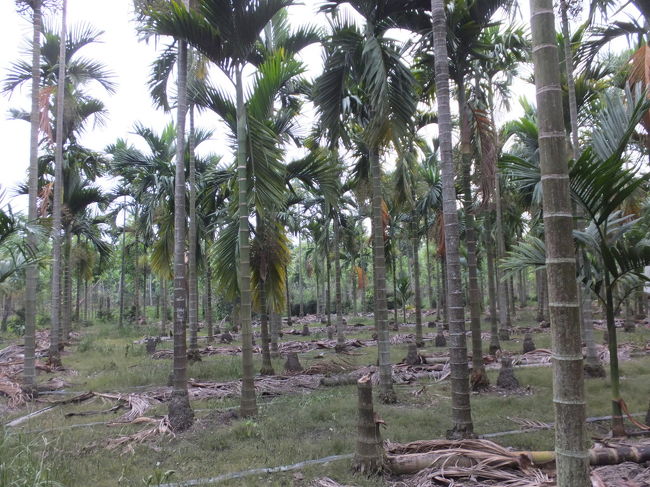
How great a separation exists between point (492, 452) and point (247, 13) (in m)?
6.59

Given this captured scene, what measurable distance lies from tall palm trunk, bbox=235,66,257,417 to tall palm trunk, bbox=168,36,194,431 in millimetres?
844

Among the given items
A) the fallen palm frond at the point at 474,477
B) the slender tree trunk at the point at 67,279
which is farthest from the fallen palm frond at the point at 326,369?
the slender tree trunk at the point at 67,279

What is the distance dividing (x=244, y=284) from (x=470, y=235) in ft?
12.7

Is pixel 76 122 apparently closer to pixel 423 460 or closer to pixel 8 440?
pixel 8 440

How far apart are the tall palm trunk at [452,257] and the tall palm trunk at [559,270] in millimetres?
3268

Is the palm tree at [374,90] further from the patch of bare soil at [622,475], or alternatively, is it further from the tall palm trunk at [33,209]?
the tall palm trunk at [33,209]

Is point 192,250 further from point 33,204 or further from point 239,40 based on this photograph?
point 239,40

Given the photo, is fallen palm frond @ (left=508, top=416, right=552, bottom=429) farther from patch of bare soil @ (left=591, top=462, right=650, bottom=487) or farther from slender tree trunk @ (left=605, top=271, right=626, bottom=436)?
patch of bare soil @ (left=591, top=462, right=650, bottom=487)

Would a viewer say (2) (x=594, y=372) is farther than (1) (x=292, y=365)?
No

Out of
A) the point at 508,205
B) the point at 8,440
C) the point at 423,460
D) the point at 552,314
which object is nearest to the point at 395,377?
the point at 423,460

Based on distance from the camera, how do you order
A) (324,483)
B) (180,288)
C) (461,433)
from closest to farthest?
1. (324,483)
2. (461,433)
3. (180,288)

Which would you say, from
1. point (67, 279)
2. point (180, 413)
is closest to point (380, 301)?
point (180, 413)

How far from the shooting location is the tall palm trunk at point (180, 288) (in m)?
7.01

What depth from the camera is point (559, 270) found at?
2.32 metres
